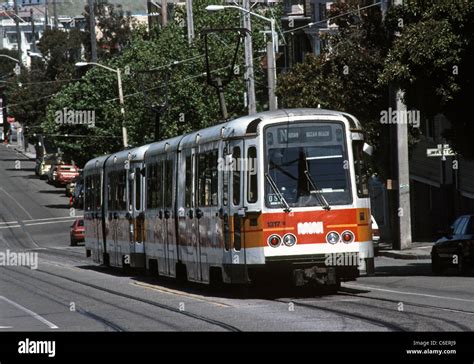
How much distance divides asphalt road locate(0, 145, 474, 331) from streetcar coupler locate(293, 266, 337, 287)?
11.4 inches

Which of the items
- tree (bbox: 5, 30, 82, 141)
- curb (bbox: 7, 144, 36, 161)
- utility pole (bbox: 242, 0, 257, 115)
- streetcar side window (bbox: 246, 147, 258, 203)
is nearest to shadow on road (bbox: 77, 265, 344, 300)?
streetcar side window (bbox: 246, 147, 258, 203)

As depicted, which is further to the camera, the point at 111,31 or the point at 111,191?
the point at 111,31

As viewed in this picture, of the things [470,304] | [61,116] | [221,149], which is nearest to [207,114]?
[61,116]

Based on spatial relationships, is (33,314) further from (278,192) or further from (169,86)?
(169,86)

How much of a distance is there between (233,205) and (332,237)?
189cm

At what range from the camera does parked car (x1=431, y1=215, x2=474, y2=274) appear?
108ft

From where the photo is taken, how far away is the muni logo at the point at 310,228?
24.0 m

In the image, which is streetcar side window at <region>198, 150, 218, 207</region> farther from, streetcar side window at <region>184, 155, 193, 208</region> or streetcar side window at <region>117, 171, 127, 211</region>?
streetcar side window at <region>117, 171, 127, 211</region>

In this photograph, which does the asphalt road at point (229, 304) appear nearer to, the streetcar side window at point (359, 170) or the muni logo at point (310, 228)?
the muni logo at point (310, 228)

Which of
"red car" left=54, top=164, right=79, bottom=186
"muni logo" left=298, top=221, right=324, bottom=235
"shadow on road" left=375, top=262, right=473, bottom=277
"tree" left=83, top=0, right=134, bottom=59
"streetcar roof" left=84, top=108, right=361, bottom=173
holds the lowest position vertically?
"shadow on road" left=375, top=262, right=473, bottom=277

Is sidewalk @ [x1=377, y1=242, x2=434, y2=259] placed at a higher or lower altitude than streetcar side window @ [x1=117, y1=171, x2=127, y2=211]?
lower

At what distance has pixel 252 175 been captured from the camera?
79.6 ft

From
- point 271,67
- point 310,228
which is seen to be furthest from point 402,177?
point 310,228

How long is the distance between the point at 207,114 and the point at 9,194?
3221cm
